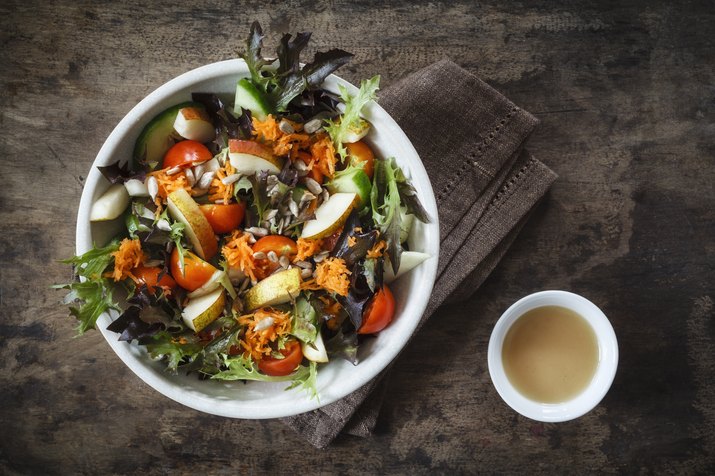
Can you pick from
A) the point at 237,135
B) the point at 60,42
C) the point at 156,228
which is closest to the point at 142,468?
the point at 156,228

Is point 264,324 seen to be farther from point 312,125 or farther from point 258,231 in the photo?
point 312,125

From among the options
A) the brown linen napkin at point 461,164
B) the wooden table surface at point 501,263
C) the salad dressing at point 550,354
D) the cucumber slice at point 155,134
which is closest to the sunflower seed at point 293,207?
the cucumber slice at point 155,134

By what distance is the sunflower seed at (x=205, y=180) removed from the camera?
151 centimetres

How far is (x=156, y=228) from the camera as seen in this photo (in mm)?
1469

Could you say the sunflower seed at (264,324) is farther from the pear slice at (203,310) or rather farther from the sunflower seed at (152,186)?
the sunflower seed at (152,186)

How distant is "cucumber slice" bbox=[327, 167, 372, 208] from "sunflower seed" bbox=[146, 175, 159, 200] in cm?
42

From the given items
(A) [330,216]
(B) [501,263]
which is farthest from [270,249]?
(B) [501,263]

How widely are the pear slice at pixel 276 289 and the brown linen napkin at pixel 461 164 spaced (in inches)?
22.0

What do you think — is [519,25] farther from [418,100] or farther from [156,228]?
[156,228]

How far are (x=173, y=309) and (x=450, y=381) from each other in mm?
955

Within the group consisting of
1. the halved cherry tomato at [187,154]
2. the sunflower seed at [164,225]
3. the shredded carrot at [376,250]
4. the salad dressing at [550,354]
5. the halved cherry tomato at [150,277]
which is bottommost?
the salad dressing at [550,354]

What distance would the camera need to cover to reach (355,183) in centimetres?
149

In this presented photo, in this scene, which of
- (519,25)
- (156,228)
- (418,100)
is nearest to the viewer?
(156,228)

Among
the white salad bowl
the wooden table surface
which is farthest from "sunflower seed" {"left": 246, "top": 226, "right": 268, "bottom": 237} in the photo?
the wooden table surface
